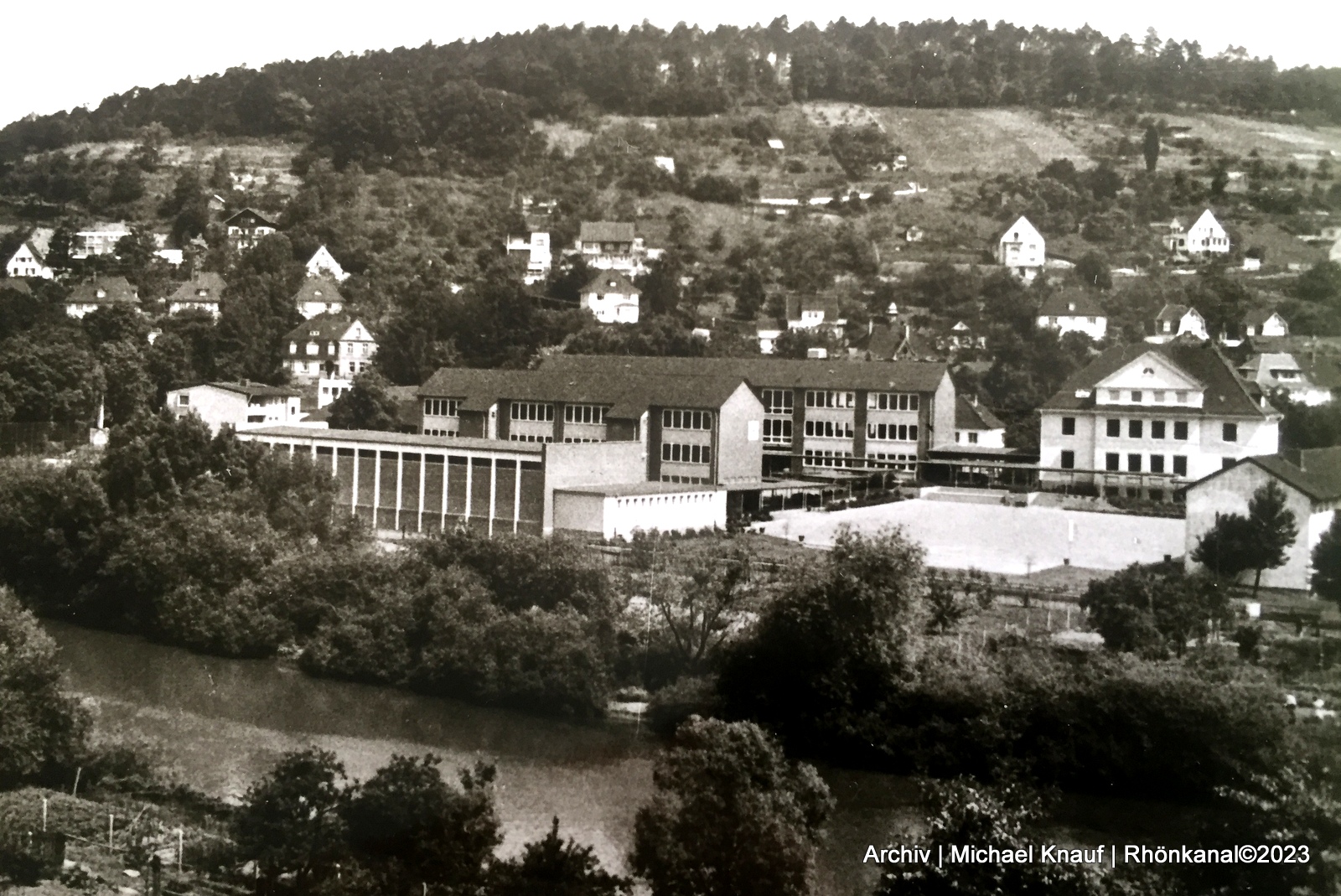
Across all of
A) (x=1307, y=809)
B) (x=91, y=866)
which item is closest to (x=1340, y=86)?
(x=1307, y=809)

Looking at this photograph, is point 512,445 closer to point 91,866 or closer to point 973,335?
point 91,866

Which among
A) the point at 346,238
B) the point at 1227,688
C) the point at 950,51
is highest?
the point at 950,51

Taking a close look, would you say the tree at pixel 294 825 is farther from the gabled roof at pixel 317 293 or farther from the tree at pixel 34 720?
the gabled roof at pixel 317 293

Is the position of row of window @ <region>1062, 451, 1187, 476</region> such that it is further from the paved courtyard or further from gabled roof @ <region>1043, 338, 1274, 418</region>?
the paved courtyard

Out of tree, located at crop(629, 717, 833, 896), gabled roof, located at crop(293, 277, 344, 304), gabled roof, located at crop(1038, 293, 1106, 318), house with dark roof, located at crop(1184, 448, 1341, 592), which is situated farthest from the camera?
gabled roof, located at crop(1038, 293, 1106, 318)

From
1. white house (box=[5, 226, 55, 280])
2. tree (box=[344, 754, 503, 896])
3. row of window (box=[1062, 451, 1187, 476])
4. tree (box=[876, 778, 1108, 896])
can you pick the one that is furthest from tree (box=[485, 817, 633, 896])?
white house (box=[5, 226, 55, 280])

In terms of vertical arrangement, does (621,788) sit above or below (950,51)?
below

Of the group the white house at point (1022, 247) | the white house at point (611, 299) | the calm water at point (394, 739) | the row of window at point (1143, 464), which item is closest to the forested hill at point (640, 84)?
the white house at point (1022, 247)
